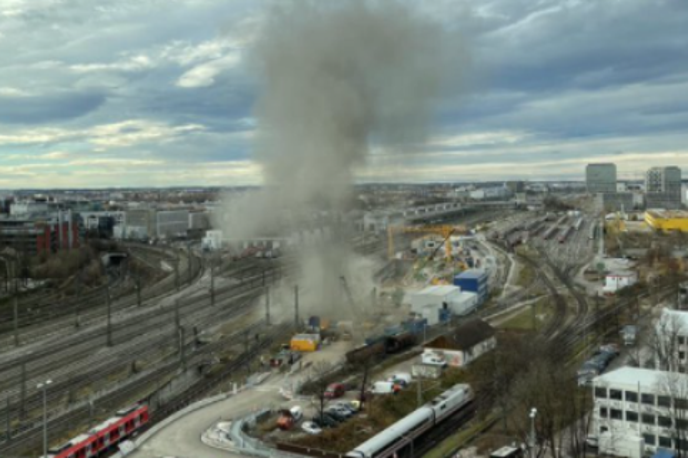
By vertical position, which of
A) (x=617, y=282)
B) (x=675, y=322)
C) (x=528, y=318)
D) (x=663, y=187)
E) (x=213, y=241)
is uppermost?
(x=663, y=187)

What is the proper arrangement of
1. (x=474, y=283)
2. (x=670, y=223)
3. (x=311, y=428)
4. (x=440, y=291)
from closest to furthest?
(x=311, y=428), (x=440, y=291), (x=474, y=283), (x=670, y=223)

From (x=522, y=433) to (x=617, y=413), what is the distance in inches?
69.3

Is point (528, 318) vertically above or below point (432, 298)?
below

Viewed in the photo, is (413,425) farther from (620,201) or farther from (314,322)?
(620,201)

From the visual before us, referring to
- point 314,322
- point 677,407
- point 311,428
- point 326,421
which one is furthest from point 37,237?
point 677,407

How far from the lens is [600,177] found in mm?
118250

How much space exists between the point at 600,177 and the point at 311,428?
11754cm

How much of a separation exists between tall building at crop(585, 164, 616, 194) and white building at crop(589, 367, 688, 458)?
11184cm

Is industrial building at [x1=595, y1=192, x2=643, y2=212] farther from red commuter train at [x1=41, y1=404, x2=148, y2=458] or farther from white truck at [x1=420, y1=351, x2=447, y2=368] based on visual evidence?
red commuter train at [x1=41, y1=404, x2=148, y2=458]

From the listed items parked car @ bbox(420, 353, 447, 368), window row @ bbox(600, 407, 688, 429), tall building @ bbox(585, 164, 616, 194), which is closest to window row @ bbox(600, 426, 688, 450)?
window row @ bbox(600, 407, 688, 429)

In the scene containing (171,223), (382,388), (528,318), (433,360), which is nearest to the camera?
(382,388)

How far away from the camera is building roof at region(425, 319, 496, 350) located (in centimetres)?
1501

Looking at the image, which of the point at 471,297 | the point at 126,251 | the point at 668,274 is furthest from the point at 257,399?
the point at 126,251

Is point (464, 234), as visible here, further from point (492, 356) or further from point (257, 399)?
point (257, 399)
